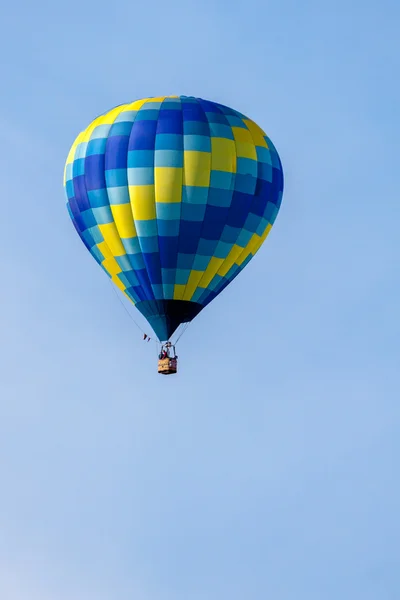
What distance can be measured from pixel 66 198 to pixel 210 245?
4.58 m

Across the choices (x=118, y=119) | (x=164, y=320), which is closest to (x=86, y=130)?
(x=118, y=119)

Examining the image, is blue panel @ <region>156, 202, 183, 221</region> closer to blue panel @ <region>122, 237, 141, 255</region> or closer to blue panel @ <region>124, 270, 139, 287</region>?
blue panel @ <region>122, 237, 141, 255</region>

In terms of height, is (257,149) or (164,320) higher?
(257,149)

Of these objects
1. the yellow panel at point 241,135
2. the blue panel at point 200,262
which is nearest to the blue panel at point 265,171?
the yellow panel at point 241,135

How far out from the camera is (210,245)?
236 ft

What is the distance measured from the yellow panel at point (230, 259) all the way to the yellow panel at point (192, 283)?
0.67m

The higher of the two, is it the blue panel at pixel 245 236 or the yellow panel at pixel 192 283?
the blue panel at pixel 245 236

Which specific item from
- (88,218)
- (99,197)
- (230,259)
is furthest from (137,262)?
(230,259)

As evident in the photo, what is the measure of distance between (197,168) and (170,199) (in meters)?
1.11

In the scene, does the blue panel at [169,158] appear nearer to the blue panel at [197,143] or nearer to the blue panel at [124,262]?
the blue panel at [197,143]

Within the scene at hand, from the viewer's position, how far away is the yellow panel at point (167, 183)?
71.5 m

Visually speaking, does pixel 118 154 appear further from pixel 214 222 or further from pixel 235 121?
pixel 235 121

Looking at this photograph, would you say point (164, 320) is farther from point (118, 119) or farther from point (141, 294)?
point (118, 119)

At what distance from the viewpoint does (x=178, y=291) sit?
72125 mm
